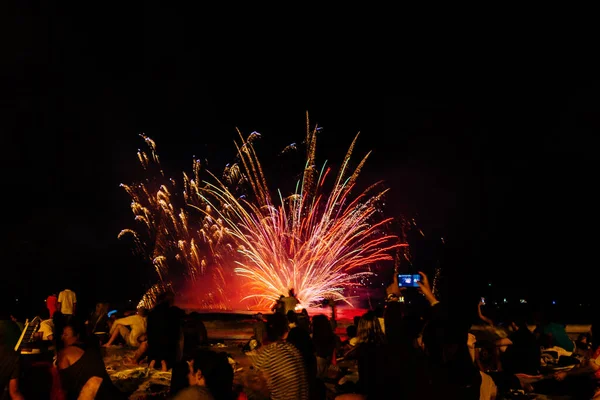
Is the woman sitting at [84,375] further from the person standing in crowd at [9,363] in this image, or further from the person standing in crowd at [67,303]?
the person standing in crowd at [67,303]

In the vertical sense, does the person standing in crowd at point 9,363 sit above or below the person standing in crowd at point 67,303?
below

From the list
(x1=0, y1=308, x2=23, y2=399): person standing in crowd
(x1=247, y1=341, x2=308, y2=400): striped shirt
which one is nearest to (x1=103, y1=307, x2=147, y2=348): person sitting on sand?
(x1=0, y1=308, x2=23, y2=399): person standing in crowd

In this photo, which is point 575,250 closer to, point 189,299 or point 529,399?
point 189,299

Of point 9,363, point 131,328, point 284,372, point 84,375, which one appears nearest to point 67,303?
point 131,328

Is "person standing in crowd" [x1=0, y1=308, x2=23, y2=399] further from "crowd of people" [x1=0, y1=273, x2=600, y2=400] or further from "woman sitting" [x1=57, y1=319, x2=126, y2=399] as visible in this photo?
"woman sitting" [x1=57, y1=319, x2=126, y2=399]

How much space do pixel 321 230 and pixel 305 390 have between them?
18.2m

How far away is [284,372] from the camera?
201 inches

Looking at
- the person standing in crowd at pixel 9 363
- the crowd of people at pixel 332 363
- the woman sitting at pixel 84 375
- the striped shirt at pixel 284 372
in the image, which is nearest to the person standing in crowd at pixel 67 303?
the crowd of people at pixel 332 363

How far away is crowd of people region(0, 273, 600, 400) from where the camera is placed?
485cm

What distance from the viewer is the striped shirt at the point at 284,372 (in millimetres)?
5098

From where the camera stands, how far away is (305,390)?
5141 millimetres

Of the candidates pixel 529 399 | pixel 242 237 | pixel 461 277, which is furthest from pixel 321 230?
pixel 529 399

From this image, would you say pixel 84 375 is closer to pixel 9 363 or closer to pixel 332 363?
pixel 9 363

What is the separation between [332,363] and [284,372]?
6166 millimetres
